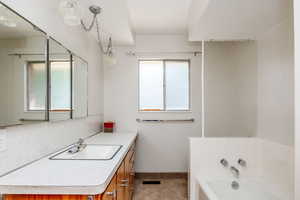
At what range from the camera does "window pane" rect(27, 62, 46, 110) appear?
1441 mm

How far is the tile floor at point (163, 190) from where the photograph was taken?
2.85 meters

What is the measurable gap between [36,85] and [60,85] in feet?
1.30

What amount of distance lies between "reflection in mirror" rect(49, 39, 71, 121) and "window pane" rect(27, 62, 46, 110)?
11cm

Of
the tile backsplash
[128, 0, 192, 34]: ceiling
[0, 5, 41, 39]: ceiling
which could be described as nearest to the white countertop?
the tile backsplash

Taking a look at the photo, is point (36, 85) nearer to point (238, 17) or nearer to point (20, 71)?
point (20, 71)

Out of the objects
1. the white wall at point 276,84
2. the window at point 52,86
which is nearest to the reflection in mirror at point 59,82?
the window at point 52,86

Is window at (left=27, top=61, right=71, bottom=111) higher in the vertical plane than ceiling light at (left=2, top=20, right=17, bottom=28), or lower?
lower

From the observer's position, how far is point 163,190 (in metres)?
3.06

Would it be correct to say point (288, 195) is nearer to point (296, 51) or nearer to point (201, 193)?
point (201, 193)

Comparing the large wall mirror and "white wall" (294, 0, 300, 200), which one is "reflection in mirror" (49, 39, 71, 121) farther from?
"white wall" (294, 0, 300, 200)

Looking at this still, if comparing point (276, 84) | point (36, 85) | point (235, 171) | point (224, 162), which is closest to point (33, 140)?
point (36, 85)

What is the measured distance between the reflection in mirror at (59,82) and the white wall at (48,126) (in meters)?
0.09

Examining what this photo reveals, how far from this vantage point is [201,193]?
7.52 ft

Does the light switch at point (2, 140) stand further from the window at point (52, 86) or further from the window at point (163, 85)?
the window at point (163, 85)
